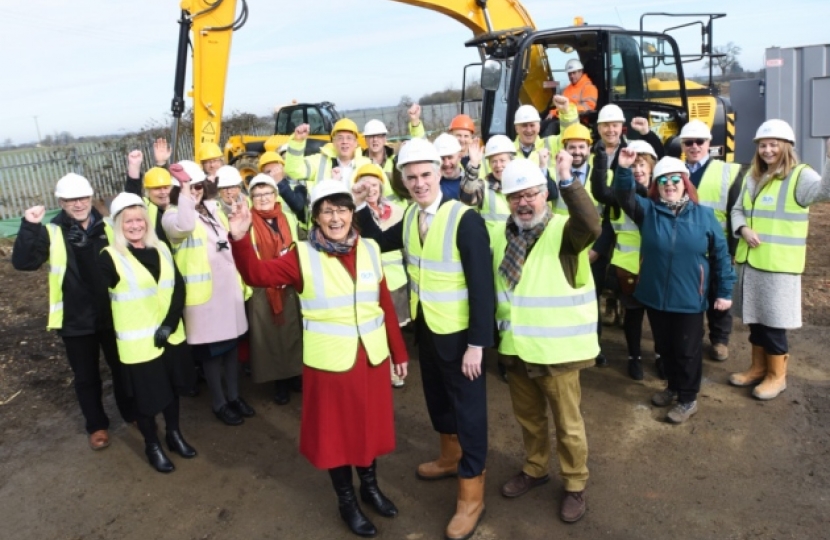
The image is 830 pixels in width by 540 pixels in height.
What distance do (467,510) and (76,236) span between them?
9.41ft

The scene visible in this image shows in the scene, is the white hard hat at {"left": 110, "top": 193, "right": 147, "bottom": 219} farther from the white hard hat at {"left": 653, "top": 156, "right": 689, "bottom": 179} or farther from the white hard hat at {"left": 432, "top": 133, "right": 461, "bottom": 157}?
the white hard hat at {"left": 653, "top": 156, "right": 689, "bottom": 179}

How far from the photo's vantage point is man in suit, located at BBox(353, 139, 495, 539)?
3094 mm

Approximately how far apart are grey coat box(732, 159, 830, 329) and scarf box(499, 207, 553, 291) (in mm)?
2185

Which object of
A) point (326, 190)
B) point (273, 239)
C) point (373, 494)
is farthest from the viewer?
point (273, 239)

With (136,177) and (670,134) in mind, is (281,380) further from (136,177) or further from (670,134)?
(670,134)

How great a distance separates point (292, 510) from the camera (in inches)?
142

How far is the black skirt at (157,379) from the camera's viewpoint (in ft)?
12.8

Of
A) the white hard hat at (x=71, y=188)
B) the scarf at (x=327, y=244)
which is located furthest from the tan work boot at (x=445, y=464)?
the white hard hat at (x=71, y=188)

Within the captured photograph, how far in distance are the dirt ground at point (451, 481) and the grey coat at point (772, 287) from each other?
1.95ft

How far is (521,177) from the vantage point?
2.99 meters

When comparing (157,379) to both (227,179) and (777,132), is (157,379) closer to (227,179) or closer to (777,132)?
(227,179)

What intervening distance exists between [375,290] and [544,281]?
2.72 feet

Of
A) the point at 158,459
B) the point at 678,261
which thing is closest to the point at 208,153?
the point at 158,459

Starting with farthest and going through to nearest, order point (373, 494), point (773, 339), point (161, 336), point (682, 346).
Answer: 1. point (773, 339)
2. point (682, 346)
3. point (161, 336)
4. point (373, 494)
